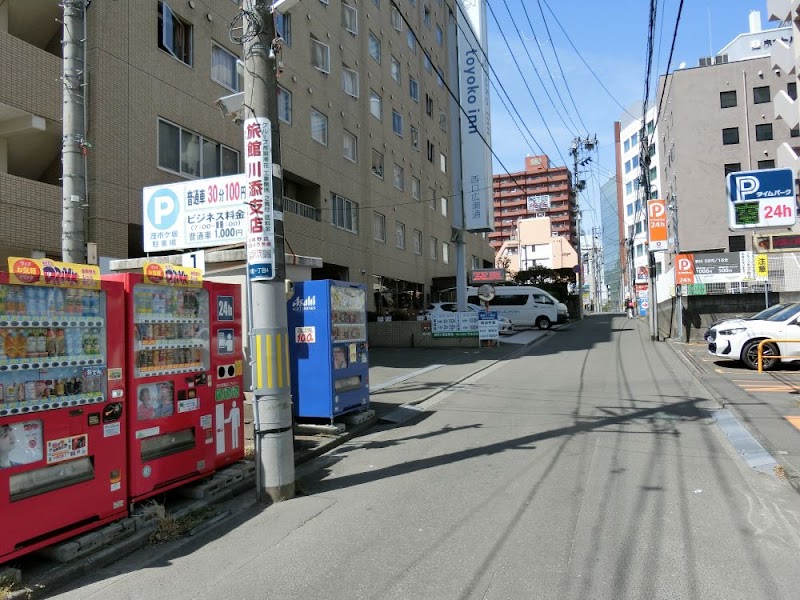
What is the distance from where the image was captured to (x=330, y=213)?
74.8ft

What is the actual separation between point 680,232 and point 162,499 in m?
45.3

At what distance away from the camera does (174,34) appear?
14922mm


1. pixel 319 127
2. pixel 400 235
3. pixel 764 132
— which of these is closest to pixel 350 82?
pixel 319 127

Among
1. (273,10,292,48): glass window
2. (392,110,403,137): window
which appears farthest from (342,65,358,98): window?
(392,110,403,137): window

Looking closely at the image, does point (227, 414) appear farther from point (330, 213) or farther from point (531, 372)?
point (330, 213)

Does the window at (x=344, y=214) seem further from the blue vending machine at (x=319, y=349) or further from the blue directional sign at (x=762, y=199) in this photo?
the blue vending machine at (x=319, y=349)

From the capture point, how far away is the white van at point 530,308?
33.5 m

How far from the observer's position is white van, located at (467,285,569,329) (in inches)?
1319

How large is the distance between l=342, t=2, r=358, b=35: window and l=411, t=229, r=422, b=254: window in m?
10.9

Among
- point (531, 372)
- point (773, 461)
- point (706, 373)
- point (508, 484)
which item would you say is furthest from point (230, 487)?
point (706, 373)

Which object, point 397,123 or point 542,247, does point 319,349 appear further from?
point 542,247

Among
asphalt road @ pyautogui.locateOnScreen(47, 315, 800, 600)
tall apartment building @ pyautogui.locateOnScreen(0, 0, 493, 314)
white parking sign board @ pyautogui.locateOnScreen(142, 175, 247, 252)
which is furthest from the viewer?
tall apartment building @ pyautogui.locateOnScreen(0, 0, 493, 314)

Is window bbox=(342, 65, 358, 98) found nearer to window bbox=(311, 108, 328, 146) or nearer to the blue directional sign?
window bbox=(311, 108, 328, 146)

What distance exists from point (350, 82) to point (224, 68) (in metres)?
9.26
